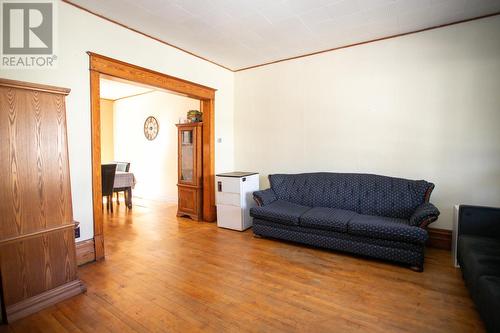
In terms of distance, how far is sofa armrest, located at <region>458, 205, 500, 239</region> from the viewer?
2408 mm

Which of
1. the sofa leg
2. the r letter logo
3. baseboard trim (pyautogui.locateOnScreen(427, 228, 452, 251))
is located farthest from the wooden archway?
baseboard trim (pyautogui.locateOnScreen(427, 228, 452, 251))

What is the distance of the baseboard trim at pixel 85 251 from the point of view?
2783 millimetres

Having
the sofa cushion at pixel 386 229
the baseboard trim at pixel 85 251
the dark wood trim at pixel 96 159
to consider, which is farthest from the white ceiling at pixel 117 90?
the sofa cushion at pixel 386 229

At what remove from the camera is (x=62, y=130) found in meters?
2.22

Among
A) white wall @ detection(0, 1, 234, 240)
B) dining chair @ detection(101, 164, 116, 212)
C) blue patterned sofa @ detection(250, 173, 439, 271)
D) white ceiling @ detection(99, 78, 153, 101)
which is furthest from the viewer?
white ceiling @ detection(99, 78, 153, 101)

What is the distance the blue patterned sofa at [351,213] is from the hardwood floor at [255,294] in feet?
0.60

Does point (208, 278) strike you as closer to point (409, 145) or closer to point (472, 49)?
point (409, 145)

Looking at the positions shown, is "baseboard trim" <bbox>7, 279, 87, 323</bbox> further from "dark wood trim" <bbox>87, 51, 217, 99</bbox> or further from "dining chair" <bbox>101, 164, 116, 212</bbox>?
"dining chair" <bbox>101, 164, 116, 212</bbox>

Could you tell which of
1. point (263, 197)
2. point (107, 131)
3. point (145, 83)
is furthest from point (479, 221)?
point (107, 131)

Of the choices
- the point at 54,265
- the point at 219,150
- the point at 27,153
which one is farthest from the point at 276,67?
the point at 54,265

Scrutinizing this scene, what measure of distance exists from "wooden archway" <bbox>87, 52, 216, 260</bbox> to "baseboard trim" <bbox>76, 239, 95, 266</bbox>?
0.13 ft

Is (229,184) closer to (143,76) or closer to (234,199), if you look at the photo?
(234,199)

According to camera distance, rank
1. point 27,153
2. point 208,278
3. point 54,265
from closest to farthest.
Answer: point 27,153 → point 54,265 → point 208,278

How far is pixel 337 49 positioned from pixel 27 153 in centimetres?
390
